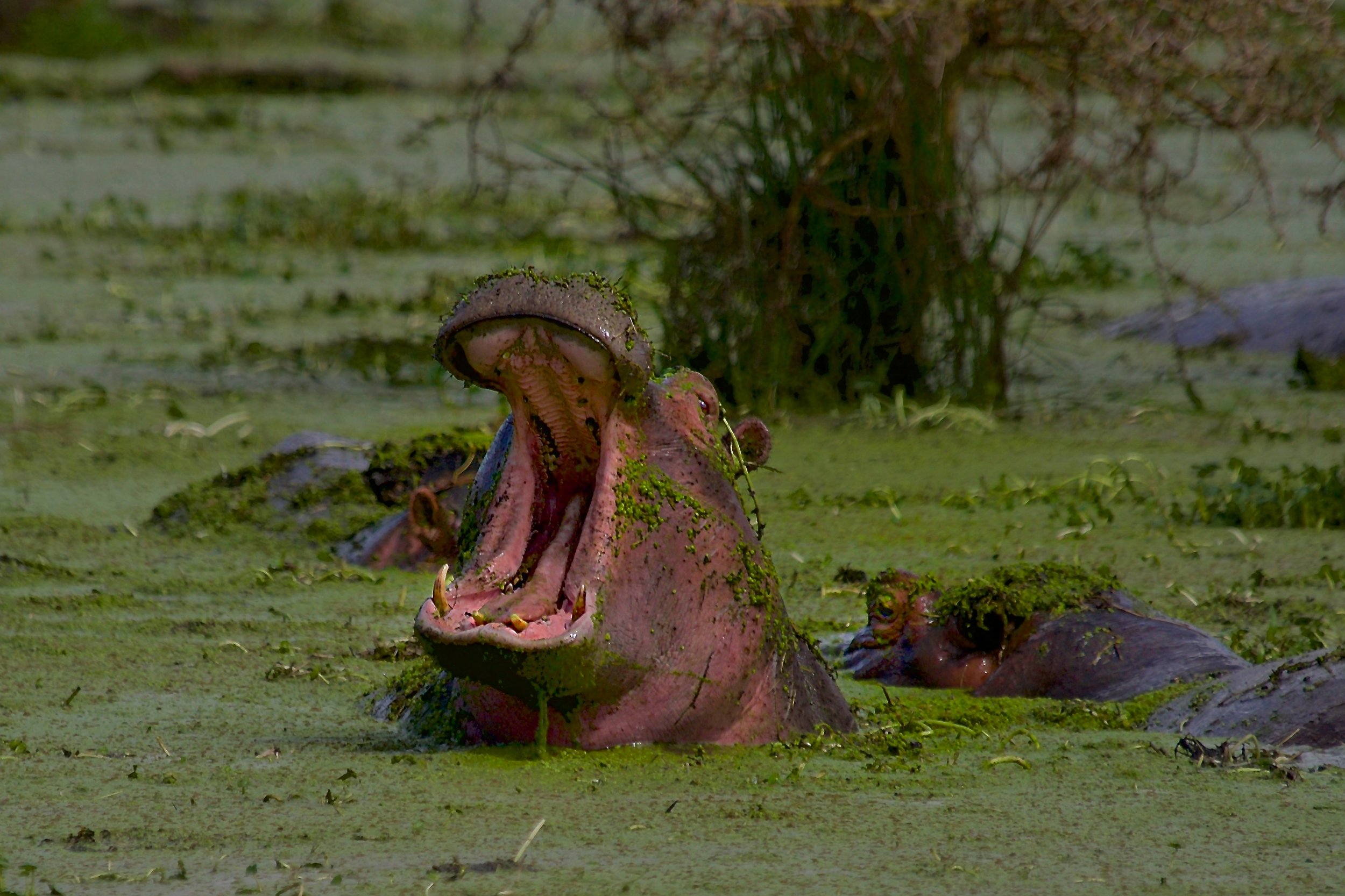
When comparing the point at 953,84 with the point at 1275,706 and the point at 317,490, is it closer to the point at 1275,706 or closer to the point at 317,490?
the point at 317,490

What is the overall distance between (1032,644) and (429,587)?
146cm

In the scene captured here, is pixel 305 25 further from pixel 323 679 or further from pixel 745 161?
pixel 323 679

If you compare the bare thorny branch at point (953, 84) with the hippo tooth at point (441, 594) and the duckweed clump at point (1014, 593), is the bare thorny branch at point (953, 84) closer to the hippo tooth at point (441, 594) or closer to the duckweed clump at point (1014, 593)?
the duckweed clump at point (1014, 593)

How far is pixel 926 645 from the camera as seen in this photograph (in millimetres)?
4086

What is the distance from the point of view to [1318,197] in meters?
6.20

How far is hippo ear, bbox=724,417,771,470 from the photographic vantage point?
10.7 feet

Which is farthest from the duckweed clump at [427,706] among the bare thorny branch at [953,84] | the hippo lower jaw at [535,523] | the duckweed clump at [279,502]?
the bare thorny branch at [953,84]

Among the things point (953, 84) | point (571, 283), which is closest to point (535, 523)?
point (571, 283)

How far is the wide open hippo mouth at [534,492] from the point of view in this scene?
8.85 feet

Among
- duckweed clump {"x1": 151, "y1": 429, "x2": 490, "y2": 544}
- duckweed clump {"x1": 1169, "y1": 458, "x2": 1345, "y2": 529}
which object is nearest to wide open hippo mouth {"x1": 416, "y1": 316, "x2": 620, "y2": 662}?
duckweed clump {"x1": 151, "y1": 429, "x2": 490, "y2": 544}

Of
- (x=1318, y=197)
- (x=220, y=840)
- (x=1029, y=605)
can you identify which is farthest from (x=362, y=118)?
(x=220, y=840)

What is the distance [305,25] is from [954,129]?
14.8 meters

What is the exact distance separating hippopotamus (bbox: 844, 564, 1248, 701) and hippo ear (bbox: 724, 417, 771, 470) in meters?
0.91

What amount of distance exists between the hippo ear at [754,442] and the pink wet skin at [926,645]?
35.9 inches
